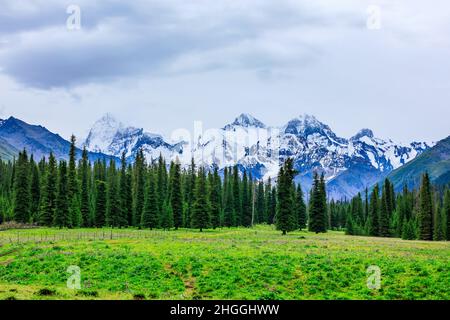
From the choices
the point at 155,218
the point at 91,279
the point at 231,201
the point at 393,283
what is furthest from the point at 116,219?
the point at 393,283

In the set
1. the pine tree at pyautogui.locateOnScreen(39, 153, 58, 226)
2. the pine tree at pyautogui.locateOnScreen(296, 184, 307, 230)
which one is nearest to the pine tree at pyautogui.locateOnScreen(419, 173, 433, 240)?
the pine tree at pyautogui.locateOnScreen(296, 184, 307, 230)

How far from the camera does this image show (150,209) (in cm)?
10850

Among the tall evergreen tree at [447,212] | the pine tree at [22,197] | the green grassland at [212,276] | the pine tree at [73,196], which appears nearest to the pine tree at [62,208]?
the pine tree at [73,196]

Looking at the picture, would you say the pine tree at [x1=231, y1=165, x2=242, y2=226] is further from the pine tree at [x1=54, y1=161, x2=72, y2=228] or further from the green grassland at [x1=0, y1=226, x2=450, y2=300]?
the green grassland at [x1=0, y1=226, x2=450, y2=300]

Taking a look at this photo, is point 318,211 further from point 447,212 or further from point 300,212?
point 447,212

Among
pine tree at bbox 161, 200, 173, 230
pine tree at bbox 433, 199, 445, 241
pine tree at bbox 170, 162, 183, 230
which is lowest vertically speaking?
pine tree at bbox 433, 199, 445, 241

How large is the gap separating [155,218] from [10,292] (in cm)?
8464

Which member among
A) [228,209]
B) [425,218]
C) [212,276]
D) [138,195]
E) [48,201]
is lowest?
[212,276]

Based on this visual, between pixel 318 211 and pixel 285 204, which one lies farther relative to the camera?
pixel 318 211

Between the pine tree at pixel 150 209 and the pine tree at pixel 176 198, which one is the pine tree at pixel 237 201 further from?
the pine tree at pixel 150 209

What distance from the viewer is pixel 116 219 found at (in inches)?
4313

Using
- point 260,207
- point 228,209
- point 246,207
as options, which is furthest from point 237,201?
point 260,207

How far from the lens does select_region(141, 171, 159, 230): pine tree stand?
10738 centimetres
